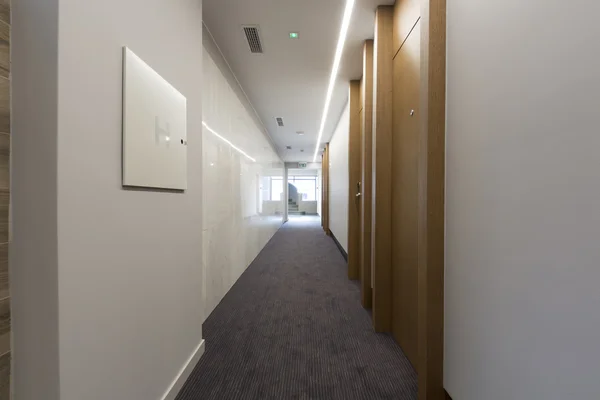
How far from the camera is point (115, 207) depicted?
117cm

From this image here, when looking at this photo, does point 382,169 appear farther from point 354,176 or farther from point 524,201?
point 354,176

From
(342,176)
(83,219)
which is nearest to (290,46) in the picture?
(83,219)

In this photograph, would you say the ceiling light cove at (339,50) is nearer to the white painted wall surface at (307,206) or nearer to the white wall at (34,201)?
the white wall at (34,201)

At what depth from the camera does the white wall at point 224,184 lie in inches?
108

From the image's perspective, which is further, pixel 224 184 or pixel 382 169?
pixel 224 184

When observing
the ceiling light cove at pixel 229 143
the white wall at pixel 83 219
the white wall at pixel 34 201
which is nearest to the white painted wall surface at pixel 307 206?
the ceiling light cove at pixel 229 143

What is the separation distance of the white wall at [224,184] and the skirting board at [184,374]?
0.60 metres

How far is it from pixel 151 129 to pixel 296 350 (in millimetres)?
1889

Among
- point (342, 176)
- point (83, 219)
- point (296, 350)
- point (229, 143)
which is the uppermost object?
point (229, 143)

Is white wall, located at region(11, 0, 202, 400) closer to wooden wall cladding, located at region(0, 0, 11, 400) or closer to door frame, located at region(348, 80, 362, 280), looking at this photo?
wooden wall cladding, located at region(0, 0, 11, 400)

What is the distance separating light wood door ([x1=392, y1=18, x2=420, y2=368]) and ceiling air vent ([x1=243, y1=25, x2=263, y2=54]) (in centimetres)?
144

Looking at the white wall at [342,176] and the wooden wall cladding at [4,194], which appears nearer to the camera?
the wooden wall cladding at [4,194]

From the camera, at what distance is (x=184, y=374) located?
1774 millimetres

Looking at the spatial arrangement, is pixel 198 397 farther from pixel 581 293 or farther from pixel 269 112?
pixel 269 112
